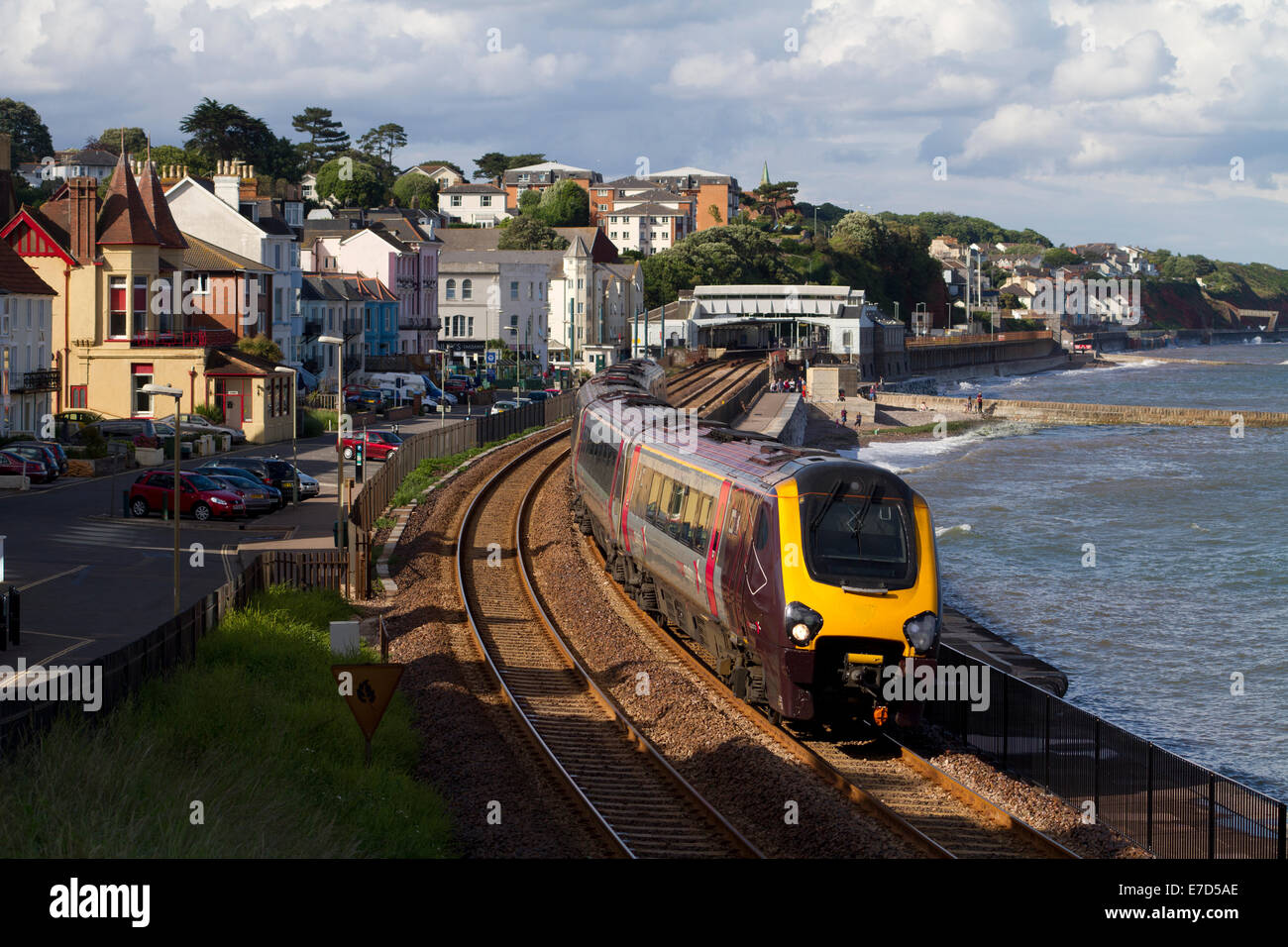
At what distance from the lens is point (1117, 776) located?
1700cm

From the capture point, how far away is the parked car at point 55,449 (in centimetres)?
4231

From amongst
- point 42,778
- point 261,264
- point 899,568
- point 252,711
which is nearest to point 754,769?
point 899,568

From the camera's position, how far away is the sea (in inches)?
1109

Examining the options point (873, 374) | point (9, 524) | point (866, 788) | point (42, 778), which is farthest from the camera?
point (873, 374)

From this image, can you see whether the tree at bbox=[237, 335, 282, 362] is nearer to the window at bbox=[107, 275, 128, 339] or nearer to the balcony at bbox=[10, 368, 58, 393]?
the window at bbox=[107, 275, 128, 339]

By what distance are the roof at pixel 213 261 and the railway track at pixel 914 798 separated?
4818cm

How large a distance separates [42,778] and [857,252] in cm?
17968

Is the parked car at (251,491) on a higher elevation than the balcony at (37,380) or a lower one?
lower

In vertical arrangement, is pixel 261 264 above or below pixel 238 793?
above

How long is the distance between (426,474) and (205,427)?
11.5 metres

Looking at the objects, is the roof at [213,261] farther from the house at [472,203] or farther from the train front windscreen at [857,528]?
the house at [472,203]

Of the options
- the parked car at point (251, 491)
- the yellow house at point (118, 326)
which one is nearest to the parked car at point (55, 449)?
the parked car at point (251, 491)
